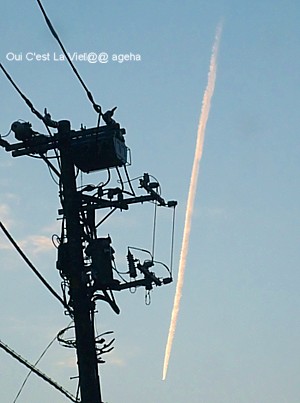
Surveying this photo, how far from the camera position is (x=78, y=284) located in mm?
19828

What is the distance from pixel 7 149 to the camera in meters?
20.4

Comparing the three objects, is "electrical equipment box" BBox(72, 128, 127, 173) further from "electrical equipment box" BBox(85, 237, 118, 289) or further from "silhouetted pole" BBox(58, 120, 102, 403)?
"electrical equipment box" BBox(85, 237, 118, 289)

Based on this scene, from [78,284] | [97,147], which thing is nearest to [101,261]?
[78,284]

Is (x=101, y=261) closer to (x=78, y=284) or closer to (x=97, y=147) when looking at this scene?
(x=78, y=284)

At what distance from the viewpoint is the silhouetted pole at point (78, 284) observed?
19094 millimetres

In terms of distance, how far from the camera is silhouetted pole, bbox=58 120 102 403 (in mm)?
19094

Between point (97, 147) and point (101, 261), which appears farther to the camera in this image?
point (97, 147)

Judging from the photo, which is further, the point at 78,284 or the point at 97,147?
the point at 97,147

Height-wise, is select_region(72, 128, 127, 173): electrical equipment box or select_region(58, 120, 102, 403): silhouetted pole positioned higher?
select_region(72, 128, 127, 173): electrical equipment box

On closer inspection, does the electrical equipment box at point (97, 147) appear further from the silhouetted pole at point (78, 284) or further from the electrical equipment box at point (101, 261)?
the electrical equipment box at point (101, 261)

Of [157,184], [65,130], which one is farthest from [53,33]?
[157,184]

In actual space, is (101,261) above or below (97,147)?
below

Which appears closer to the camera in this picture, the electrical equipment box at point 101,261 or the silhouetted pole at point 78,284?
the silhouetted pole at point 78,284

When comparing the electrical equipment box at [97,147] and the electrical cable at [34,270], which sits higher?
the electrical equipment box at [97,147]
